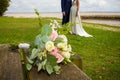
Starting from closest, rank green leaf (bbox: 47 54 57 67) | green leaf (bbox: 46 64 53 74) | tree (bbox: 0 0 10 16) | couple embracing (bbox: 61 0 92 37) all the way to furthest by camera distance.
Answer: green leaf (bbox: 46 64 53 74) → green leaf (bbox: 47 54 57 67) → couple embracing (bbox: 61 0 92 37) → tree (bbox: 0 0 10 16)

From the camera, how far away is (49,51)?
288 centimetres

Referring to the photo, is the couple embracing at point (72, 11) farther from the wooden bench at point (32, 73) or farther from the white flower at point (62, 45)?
the white flower at point (62, 45)

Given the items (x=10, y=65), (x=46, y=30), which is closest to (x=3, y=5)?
(x=10, y=65)

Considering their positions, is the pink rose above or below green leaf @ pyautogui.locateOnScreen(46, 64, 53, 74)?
above

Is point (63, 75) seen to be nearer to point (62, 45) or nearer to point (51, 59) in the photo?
point (51, 59)

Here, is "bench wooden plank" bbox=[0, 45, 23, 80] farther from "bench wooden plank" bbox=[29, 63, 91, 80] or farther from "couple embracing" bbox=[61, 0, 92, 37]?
"couple embracing" bbox=[61, 0, 92, 37]

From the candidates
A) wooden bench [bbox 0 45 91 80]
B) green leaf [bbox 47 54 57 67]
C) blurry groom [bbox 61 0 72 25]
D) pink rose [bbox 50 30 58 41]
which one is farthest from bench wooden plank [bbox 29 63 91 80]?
blurry groom [bbox 61 0 72 25]

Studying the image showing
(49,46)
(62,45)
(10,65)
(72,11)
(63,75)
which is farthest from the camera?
(72,11)

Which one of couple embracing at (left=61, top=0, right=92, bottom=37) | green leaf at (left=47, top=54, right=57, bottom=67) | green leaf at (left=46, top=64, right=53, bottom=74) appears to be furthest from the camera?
couple embracing at (left=61, top=0, right=92, bottom=37)

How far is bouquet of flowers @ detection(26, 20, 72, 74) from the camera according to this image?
9.18 ft

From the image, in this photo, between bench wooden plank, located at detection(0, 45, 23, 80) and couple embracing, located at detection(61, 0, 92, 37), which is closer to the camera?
bench wooden plank, located at detection(0, 45, 23, 80)

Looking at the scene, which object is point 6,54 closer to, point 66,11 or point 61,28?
point 61,28

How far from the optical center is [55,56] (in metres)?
2.91

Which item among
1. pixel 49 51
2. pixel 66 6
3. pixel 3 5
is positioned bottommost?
pixel 3 5
